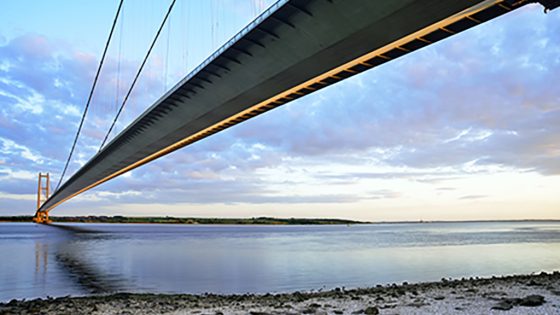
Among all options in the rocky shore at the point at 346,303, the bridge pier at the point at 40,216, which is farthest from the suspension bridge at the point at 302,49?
the bridge pier at the point at 40,216

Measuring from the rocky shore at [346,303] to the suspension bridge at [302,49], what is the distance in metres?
8.10

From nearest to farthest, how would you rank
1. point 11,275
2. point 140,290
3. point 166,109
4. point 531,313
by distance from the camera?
1. point 531,313
2. point 140,290
3. point 11,275
4. point 166,109

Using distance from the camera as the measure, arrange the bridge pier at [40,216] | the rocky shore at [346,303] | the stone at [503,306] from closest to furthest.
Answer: the stone at [503,306]
the rocky shore at [346,303]
the bridge pier at [40,216]

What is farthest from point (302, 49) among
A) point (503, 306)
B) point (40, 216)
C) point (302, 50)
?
point (40, 216)

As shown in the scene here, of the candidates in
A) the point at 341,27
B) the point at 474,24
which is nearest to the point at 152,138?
the point at 341,27

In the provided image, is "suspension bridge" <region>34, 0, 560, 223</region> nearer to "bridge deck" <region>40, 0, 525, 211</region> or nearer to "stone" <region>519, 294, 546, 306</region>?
"bridge deck" <region>40, 0, 525, 211</region>

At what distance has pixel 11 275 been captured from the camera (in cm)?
2166

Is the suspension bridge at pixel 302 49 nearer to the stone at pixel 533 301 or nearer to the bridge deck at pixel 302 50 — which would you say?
the bridge deck at pixel 302 50

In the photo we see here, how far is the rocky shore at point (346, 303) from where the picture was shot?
9.45m

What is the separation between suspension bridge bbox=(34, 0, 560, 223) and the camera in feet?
44.4

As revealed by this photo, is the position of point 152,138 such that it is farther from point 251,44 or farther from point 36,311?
point 36,311

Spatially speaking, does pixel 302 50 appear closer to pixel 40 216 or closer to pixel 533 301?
pixel 533 301

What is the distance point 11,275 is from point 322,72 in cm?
1801

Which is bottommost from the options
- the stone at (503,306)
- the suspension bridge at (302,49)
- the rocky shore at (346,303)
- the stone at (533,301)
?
the rocky shore at (346,303)
